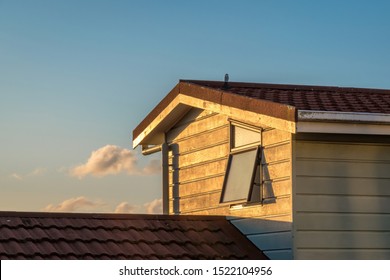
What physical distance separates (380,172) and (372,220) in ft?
2.13

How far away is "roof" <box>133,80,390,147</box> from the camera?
11844 mm

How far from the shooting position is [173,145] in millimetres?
15781

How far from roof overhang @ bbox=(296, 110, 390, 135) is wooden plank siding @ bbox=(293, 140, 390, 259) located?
58 centimetres


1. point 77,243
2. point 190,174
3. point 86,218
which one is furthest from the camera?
point 190,174

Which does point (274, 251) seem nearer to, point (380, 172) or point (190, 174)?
point (380, 172)

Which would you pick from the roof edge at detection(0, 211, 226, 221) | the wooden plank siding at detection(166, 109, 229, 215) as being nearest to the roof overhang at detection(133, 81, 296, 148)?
the wooden plank siding at detection(166, 109, 229, 215)

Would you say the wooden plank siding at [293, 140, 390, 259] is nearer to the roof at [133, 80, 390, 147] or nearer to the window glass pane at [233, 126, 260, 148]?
the roof at [133, 80, 390, 147]

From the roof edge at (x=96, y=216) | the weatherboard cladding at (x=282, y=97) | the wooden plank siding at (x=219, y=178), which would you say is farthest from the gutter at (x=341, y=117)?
the roof edge at (x=96, y=216)

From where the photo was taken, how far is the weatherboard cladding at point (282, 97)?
40.1ft

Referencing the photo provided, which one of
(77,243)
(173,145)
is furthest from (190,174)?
(77,243)

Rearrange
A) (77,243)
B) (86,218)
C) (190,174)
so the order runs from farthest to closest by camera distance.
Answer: (190,174) < (86,218) < (77,243)

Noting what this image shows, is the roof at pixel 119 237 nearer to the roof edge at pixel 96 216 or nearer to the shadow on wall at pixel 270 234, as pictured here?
the roof edge at pixel 96 216

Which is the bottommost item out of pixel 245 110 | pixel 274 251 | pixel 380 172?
pixel 274 251

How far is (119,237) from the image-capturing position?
12461mm
